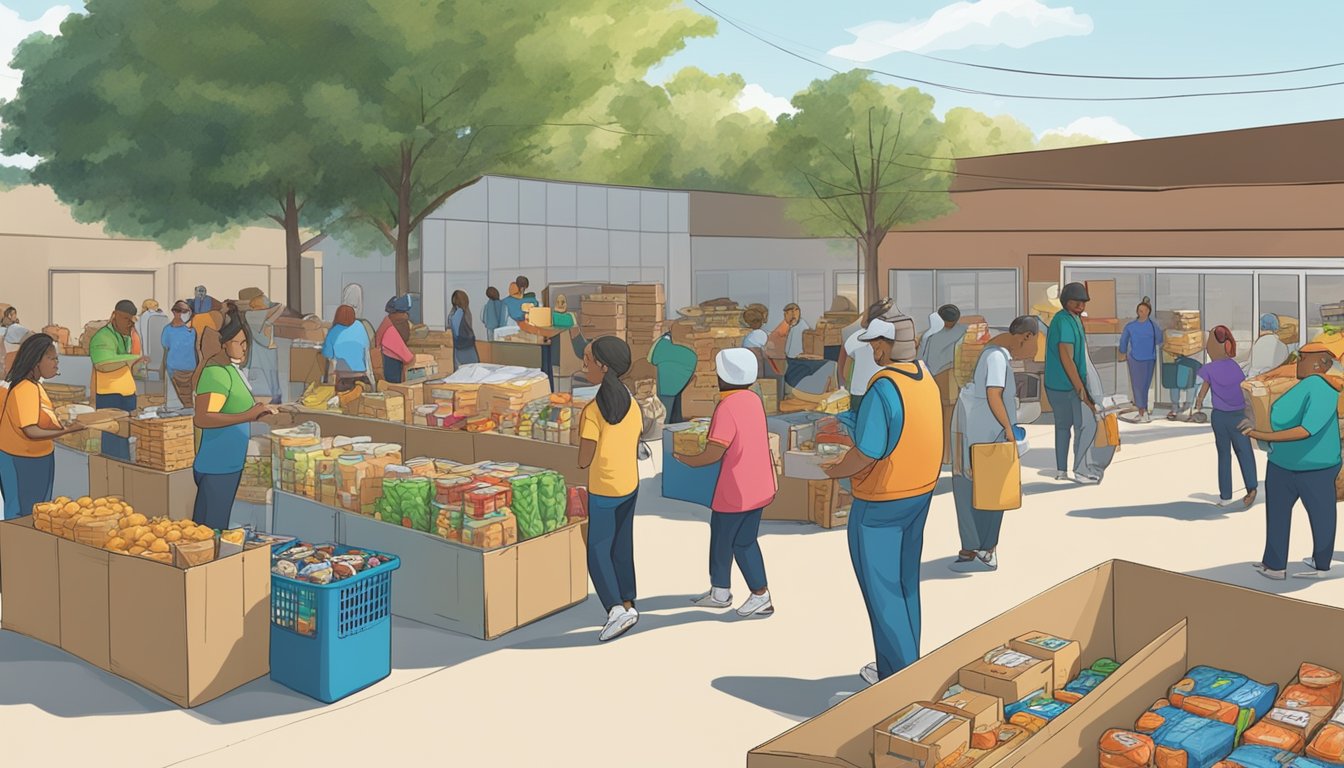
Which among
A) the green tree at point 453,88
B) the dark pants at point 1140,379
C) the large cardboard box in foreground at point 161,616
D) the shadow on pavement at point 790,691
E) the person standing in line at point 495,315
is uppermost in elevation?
the green tree at point 453,88

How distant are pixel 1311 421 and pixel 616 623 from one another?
492cm

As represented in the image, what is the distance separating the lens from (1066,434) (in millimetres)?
12680

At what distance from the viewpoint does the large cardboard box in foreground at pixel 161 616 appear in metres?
5.93

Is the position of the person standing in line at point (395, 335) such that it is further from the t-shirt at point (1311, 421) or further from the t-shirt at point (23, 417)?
the t-shirt at point (1311, 421)

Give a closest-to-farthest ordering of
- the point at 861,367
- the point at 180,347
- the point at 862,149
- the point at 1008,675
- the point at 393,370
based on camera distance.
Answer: the point at 1008,675 < the point at 861,367 < the point at 180,347 < the point at 393,370 < the point at 862,149

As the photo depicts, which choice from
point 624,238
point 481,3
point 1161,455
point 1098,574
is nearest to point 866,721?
point 1098,574

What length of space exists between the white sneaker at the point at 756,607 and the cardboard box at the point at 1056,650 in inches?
110

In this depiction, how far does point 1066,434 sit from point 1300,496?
4577 mm

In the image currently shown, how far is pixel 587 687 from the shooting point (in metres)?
6.37

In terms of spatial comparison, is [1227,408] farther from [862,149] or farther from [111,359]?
[862,149]

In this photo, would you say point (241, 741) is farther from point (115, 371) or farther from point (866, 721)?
point (115, 371)

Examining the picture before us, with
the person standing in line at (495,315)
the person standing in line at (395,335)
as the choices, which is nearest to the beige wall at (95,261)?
the person standing in line at (495,315)

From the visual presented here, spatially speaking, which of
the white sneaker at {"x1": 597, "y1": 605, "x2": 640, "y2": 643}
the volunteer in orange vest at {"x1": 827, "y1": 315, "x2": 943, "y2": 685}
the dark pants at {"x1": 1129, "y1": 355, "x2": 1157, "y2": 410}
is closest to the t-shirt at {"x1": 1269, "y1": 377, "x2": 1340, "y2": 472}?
the volunteer in orange vest at {"x1": 827, "y1": 315, "x2": 943, "y2": 685}

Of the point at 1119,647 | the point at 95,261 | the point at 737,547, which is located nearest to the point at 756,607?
the point at 737,547
